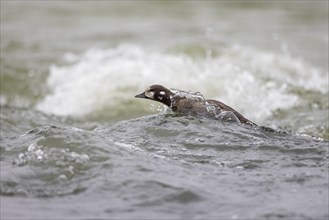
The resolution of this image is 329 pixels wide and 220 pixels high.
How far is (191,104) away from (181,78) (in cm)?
632

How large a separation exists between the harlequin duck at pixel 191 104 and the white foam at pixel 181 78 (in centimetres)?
435

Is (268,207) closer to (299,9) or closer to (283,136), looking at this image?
(283,136)

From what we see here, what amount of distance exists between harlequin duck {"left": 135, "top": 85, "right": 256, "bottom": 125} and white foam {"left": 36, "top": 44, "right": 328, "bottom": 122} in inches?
171

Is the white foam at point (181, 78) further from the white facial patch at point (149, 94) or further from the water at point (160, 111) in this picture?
the white facial patch at point (149, 94)

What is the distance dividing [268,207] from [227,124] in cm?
185

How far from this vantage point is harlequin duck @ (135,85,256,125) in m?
7.14

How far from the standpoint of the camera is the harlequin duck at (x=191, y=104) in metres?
7.14

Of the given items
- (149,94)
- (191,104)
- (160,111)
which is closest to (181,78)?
(160,111)

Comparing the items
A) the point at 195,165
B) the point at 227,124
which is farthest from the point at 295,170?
the point at 227,124

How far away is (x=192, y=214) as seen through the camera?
17.3 ft

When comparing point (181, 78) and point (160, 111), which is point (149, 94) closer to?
point (160, 111)

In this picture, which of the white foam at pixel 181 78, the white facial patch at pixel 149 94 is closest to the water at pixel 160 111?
the white foam at pixel 181 78

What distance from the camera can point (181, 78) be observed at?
13.5 m

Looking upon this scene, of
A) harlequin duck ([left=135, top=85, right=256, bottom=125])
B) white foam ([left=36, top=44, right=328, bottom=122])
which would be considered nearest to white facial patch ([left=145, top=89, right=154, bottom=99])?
harlequin duck ([left=135, top=85, right=256, bottom=125])
